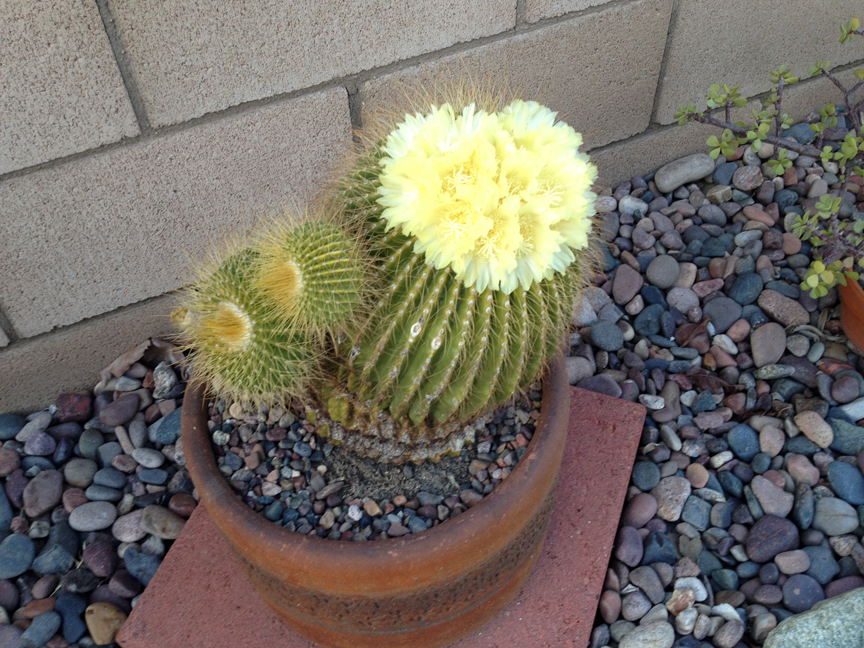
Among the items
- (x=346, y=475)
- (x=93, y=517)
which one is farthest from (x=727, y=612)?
(x=93, y=517)

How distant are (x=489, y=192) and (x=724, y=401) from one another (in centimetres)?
137

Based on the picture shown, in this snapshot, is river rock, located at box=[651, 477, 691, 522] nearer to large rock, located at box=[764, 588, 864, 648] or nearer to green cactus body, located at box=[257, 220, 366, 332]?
large rock, located at box=[764, 588, 864, 648]

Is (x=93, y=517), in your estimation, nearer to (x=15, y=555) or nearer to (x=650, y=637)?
(x=15, y=555)

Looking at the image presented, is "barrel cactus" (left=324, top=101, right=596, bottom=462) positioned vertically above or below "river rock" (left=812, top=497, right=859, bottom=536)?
above

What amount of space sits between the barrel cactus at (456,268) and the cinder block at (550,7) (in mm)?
1051

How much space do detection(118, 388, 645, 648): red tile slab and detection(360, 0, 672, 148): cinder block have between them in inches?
44.5

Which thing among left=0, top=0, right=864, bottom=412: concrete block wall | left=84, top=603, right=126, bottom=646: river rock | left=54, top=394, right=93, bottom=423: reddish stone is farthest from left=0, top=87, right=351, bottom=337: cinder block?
left=84, top=603, right=126, bottom=646: river rock

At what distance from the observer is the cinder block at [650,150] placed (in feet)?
8.30

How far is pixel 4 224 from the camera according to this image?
1.71 m

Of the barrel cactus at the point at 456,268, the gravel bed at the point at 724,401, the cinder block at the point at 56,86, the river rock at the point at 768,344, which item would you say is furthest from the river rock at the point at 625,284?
the cinder block at the point at 56,86

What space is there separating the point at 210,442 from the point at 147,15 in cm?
97

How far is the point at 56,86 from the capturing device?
1586 mm

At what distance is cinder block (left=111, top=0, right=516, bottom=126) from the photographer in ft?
5.33

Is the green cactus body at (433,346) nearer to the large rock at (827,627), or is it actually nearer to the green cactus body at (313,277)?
the green cactus body at (313,277)
